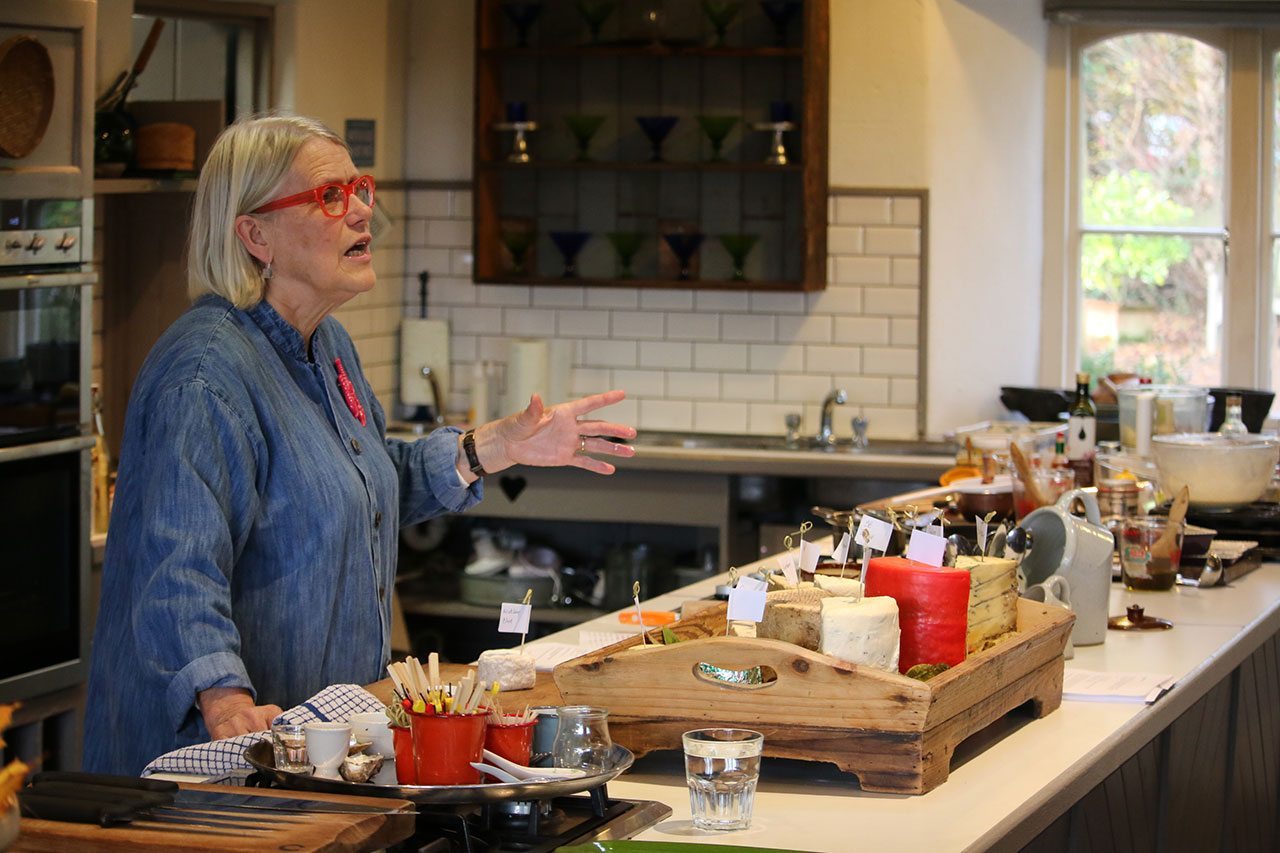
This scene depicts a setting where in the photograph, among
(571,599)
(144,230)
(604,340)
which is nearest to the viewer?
(144,230)

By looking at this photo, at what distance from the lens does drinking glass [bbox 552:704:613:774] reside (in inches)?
79.0

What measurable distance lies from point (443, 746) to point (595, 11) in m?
4.84

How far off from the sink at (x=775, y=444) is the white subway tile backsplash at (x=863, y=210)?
2.67 ft

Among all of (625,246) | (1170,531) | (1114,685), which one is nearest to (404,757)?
(1114,685)

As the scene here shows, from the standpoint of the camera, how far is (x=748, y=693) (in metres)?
2.22

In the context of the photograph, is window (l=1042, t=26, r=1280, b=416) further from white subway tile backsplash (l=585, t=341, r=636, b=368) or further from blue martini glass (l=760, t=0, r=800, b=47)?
white subway tile backsplash (l=585, t=341, r=636, b=368)

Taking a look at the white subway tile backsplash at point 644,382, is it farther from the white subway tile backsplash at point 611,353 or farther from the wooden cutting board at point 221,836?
the wooden cutting board at point 221,836

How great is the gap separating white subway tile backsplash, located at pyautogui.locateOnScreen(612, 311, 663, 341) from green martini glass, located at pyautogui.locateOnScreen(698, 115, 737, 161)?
0.68m

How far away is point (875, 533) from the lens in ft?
8.23

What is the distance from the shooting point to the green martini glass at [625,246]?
6406 millimetres

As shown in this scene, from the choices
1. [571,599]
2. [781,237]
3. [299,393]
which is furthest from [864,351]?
[299,393]

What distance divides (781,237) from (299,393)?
3.95 meters

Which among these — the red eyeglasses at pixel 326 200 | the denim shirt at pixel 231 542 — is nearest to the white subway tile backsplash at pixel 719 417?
the denim shirt at pixel 231 542

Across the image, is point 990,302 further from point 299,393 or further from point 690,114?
point 299,393
